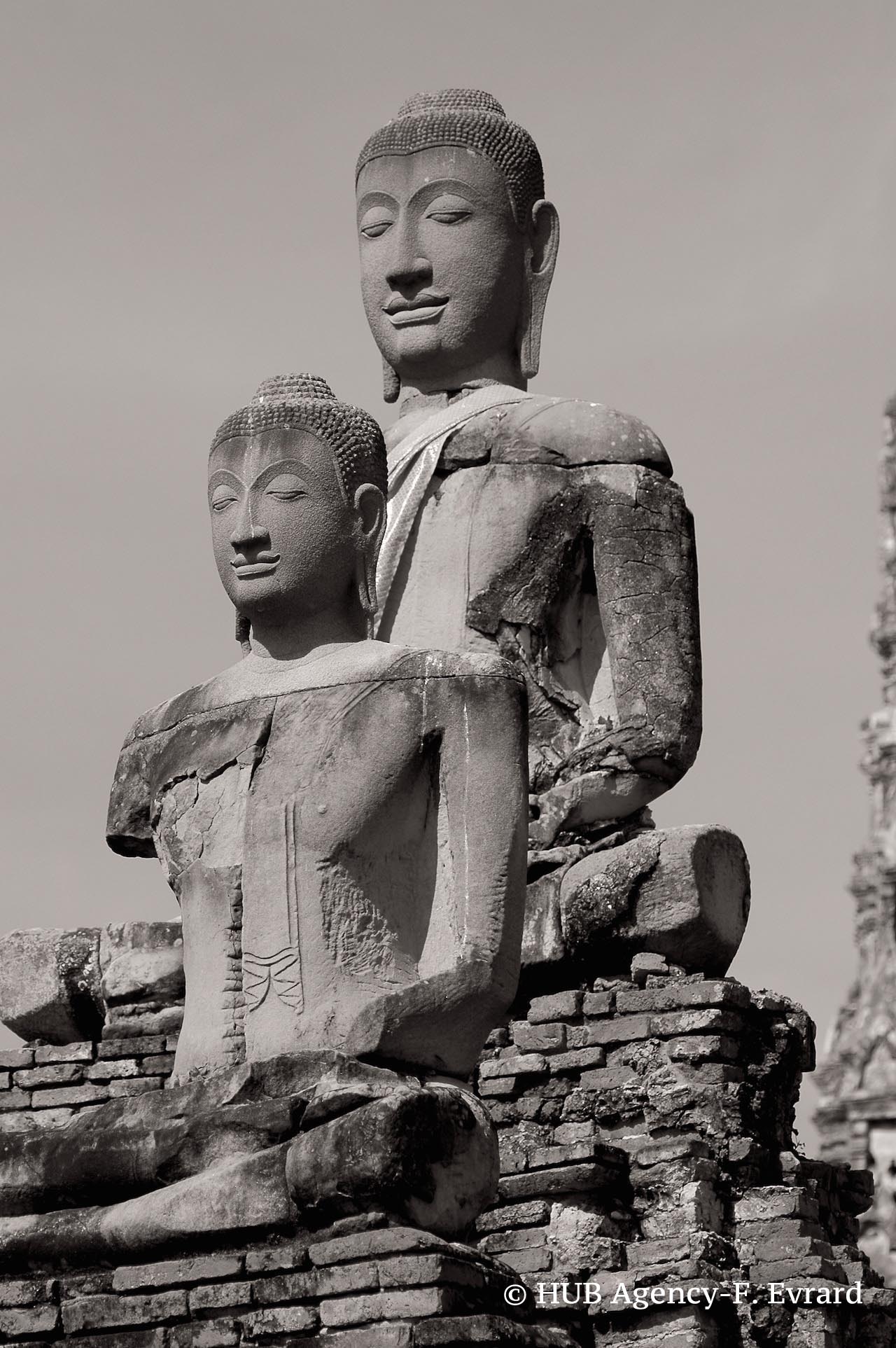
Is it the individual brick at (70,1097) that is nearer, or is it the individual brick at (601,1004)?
the individual brick at (601,1004)

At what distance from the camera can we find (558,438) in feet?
43.7

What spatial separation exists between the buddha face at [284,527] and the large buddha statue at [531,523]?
226cm

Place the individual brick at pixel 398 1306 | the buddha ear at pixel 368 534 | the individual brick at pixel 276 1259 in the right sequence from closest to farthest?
the individual brick at pixel 398 1306
the individual brick at pixel 276 1259
the buddha ear at pixel 368 534

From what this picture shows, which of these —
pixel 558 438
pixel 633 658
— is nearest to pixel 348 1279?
pixel 633 658

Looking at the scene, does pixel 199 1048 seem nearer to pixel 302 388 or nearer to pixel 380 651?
pixel 380 651

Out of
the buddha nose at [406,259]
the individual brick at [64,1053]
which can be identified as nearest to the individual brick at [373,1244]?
the individual brick at [64,1053]

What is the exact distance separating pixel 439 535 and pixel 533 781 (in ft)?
3.51

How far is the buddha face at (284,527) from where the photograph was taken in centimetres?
1029

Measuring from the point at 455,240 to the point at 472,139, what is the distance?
1.43 feet

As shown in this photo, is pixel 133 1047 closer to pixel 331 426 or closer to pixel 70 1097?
pixel 70 1097

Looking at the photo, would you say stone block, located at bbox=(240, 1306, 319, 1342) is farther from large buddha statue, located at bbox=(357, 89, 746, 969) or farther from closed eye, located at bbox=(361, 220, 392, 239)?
closed eye, located at bbox=(361, 220, 392, 239)

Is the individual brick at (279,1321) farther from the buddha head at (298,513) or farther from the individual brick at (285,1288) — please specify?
the buddha head at (298,513)

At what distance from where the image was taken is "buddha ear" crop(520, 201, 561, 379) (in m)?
13.8

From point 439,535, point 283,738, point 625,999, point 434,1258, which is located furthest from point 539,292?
point 434,1258
